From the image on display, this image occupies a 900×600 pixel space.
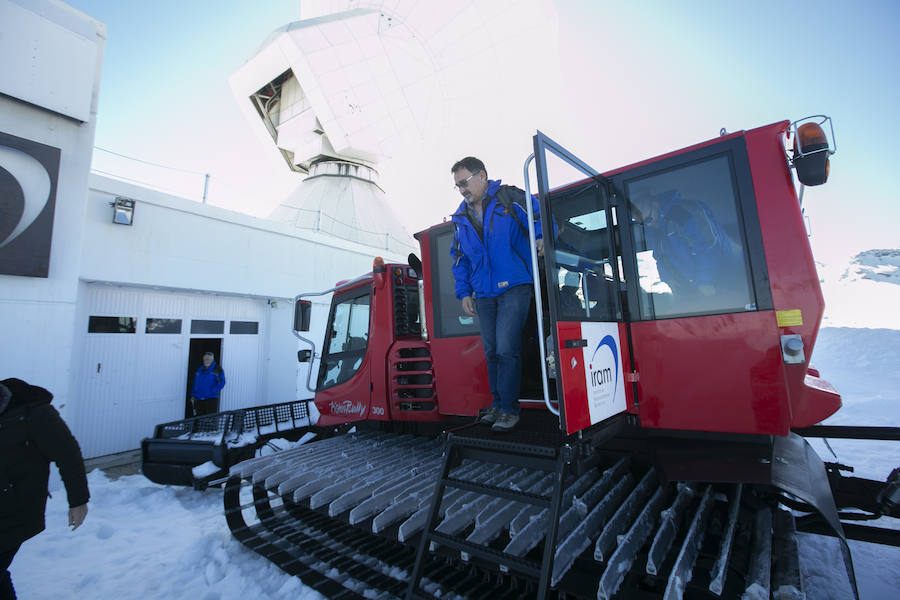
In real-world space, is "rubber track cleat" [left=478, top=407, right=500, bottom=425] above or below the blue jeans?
below

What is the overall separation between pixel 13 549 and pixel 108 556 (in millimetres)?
1867

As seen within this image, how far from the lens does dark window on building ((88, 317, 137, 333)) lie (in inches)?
285

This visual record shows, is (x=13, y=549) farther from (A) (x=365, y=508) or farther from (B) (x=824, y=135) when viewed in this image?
(B) (x=824, y=135)

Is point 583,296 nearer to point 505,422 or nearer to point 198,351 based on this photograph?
point 505,422

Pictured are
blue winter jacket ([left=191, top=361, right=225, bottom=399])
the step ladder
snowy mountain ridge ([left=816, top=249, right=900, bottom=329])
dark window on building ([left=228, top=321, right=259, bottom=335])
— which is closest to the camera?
the step ladder

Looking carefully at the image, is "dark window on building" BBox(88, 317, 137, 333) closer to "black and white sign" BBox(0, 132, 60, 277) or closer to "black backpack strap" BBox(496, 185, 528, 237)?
"black and white sign" BBox(0, 132, 60, 277)

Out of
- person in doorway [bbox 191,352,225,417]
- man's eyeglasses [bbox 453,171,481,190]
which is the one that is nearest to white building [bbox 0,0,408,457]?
person in doorway [bbox 191,352,225,417]

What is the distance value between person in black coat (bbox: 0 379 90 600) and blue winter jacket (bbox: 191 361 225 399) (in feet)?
17.5

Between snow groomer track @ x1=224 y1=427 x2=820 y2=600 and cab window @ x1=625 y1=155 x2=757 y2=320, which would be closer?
snow groomer track @ x1=224 y1=427 x2=820 y2=600

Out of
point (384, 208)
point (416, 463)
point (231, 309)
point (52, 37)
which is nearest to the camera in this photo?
point (416, 463)

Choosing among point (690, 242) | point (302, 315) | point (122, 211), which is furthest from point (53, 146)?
point (690, 242)

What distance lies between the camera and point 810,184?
7.41 ft

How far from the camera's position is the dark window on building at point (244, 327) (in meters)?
9.18

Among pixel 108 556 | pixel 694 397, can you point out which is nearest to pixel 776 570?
pixel 694 397
